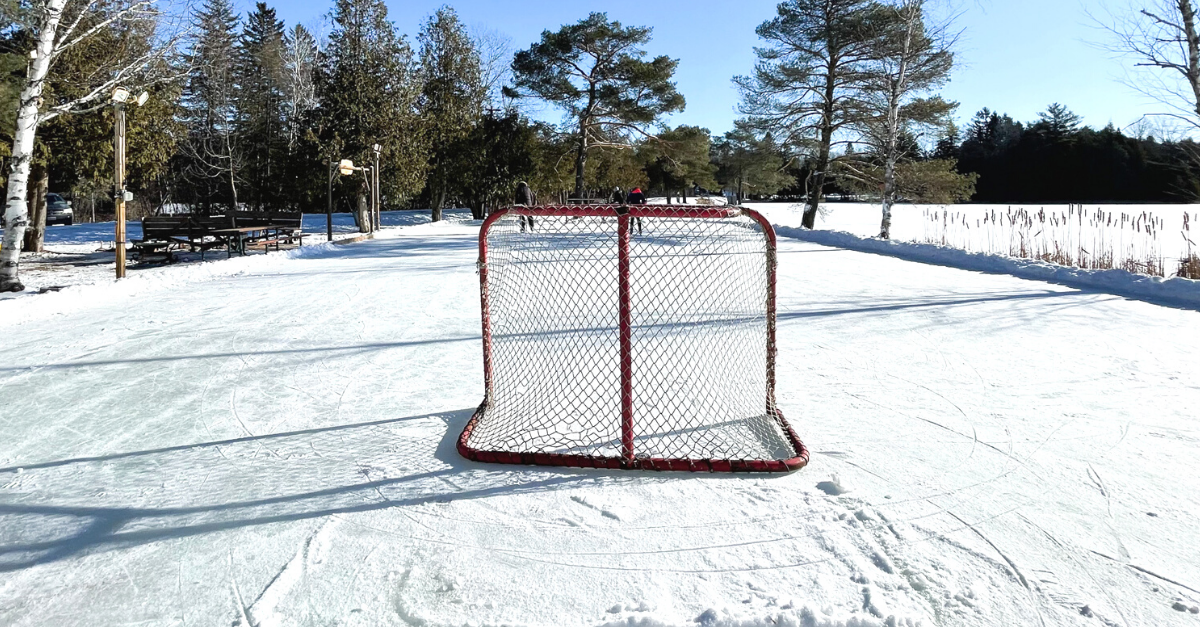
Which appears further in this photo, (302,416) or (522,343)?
(522,343)

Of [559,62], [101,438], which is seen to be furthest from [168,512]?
[559,62]

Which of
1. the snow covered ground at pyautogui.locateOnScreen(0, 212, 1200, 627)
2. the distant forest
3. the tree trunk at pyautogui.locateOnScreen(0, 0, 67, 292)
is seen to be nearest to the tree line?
the tree trunk at pyautogui.locateOnScreen(0, 0, 67, 292)

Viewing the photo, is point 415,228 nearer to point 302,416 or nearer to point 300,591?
point 302,416

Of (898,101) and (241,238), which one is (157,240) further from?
(898,101)

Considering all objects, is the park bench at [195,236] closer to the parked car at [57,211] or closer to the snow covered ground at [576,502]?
the snow covered ground at [576,502]

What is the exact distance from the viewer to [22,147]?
9406 millimetres

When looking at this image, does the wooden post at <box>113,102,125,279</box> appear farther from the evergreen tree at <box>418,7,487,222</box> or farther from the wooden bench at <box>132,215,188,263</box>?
the evergreen tree at <box>418,7,487,222</box>

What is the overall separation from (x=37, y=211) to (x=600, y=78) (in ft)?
75.8

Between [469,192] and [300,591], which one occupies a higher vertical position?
[469,192]

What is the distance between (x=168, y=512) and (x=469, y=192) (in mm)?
34923

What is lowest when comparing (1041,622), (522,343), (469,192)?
(1041,622)

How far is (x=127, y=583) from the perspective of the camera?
8.32 feet

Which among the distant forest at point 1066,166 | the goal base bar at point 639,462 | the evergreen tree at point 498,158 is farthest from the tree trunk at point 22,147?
the distant forest at point 1066,166

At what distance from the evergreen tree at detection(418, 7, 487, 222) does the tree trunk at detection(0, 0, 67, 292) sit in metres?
24.1
